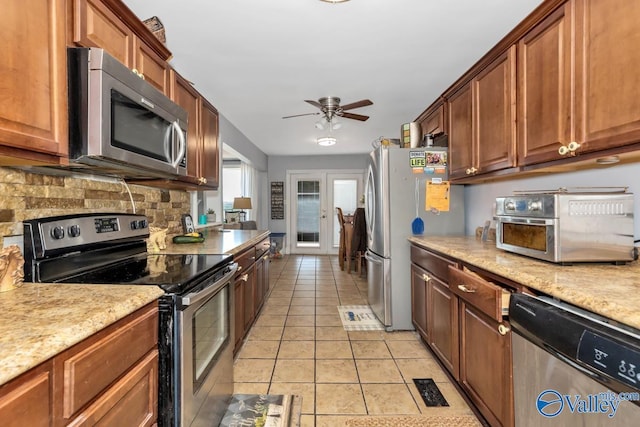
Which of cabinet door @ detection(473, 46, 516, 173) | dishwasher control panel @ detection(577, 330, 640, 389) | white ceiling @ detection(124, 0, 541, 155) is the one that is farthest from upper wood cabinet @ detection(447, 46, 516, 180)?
dishwasher control panel @ detection(577, 330, 640, 389)

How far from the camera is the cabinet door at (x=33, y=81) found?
0.91m

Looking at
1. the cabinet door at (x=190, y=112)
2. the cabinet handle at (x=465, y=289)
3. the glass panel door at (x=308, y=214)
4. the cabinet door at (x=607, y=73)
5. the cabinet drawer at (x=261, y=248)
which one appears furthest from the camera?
the glass panel door at (x=308, y=214)

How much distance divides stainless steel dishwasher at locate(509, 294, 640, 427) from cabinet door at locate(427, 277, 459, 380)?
604 mm

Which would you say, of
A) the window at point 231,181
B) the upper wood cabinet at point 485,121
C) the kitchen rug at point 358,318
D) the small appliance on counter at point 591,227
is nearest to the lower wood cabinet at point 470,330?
the small appliance on counter at point 591,227

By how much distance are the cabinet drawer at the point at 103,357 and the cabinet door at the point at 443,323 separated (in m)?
1.57

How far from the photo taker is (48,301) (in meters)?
0.89

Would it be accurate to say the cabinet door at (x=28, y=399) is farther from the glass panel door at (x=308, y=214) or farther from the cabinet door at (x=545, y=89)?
the glass panel door at (x=308, y=214)

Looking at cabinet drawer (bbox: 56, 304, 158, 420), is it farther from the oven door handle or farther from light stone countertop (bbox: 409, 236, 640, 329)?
light stone countertop (bbox: 409, 236, 640, 329)

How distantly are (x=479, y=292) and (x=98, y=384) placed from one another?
1.48 metres

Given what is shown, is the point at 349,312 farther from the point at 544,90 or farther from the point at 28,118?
the point at 28,118

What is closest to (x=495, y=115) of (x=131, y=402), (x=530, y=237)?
(x=530, y=237)

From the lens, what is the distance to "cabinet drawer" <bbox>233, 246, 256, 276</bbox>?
2146 mm

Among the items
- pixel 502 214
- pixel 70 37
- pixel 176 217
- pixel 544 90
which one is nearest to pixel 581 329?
pixel 502 214

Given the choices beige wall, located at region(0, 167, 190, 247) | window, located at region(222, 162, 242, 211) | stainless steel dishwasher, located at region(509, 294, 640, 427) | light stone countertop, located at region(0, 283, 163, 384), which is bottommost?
stainless steel dishwasher, located at region(509, 294, 640, 427)
